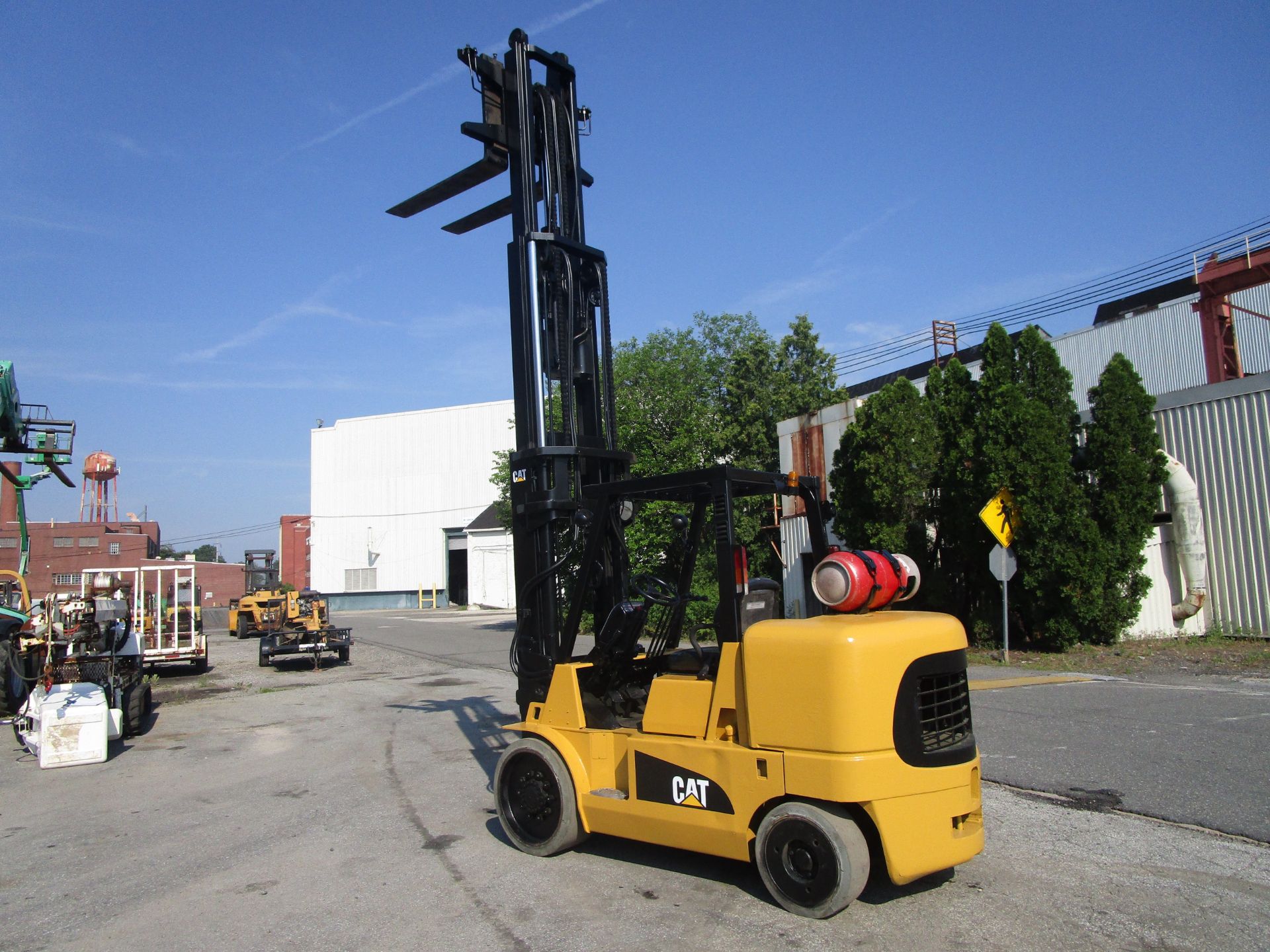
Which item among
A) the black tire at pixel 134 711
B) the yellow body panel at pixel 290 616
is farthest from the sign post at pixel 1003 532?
the yellow body panel at pixel 290 616

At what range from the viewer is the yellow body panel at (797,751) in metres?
4.53

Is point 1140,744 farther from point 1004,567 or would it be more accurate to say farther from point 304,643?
point 304,643

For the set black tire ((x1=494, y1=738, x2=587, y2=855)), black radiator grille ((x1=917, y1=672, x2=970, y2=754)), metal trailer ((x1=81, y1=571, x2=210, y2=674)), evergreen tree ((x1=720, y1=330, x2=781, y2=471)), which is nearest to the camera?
black radiator grille ((x1=917, y1=672, x2=970, y2=754))

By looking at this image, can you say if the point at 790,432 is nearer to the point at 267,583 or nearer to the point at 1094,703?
the point at 1094,703

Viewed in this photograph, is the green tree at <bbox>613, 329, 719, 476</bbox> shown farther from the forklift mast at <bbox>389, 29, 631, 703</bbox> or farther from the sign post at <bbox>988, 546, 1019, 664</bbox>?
the forklift mast at <bbox>389, 29, 631, 703</bbox>

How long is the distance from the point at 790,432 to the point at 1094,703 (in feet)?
51.1

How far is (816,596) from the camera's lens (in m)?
5.25

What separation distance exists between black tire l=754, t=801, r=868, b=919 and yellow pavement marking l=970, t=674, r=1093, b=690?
8561 mm

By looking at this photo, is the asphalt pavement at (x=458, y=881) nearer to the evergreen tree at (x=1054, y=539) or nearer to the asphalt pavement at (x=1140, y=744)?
the asphalt pavement at (x=1140, y=744)

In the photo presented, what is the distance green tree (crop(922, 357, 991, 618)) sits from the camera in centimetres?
1731

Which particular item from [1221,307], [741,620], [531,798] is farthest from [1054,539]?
[531,798]

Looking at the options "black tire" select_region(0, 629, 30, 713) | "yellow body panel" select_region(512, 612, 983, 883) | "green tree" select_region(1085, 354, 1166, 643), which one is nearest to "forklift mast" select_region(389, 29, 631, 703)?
"yellow body panel" select_region(512, 612, 983, 883)

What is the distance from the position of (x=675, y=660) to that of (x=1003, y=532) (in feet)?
40.2

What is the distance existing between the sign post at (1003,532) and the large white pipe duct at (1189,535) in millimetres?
2878
